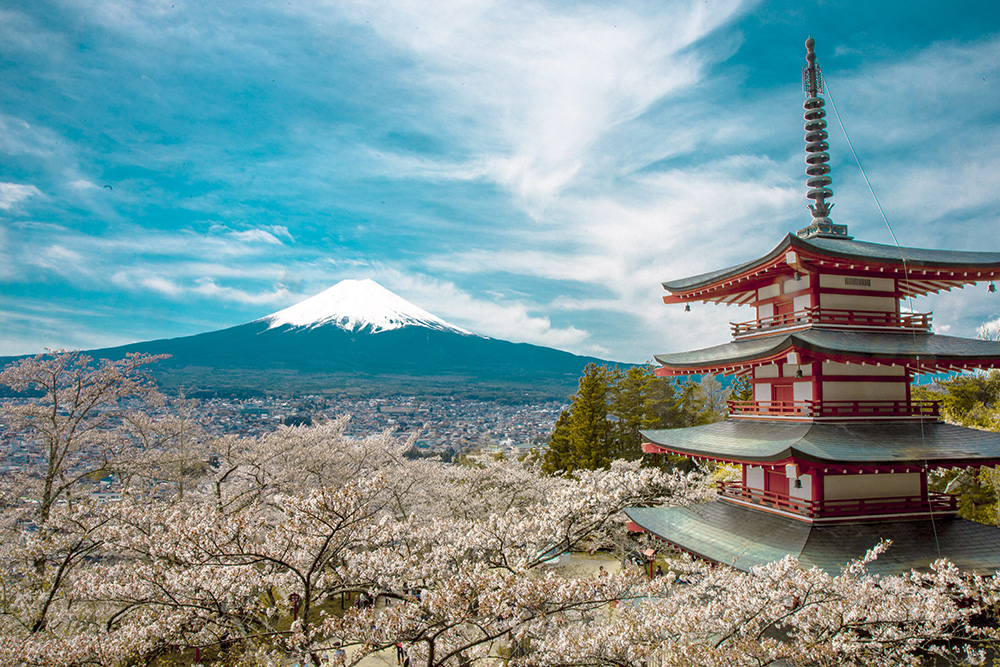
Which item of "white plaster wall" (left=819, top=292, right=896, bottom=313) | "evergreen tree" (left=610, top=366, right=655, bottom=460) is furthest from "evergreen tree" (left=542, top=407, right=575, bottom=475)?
"white plaster wall" (left=819, top=292, right=896, bottom=313)

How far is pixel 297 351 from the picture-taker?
7800 cm

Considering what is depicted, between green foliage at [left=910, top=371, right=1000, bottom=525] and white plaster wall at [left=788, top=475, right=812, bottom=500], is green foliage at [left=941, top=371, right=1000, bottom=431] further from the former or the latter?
white plaster wall at [left=788, top=475, right=812, bottom=500]

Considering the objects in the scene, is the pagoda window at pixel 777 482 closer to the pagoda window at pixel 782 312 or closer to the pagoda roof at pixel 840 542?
the pagoda roof at pixel 840 542

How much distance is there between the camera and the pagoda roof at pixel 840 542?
24.8ft

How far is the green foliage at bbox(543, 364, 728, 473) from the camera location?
24.4m

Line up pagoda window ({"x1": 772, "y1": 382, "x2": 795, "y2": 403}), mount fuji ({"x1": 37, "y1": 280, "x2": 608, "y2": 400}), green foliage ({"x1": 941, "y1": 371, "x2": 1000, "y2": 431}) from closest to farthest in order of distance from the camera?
pagoda window ({"x1": 772, "y1": 382, "x2": 795, "y2": 403}), green foliage ({"x1": 941, "y1": 371, "x2": 1000, "y2": 431}), mount fuji ({"x1": 37, "y1": 280, "x2": 608, "y2": 400})

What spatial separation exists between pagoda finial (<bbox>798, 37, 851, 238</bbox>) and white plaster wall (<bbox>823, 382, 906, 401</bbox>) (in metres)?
3.23

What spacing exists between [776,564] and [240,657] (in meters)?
8.76

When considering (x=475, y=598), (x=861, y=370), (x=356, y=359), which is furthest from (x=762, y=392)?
(x=356, y=359)

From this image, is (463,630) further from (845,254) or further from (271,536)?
(845,254)

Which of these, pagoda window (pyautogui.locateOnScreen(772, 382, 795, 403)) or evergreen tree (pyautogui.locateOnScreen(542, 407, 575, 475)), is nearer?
pagoda window (pyautogui.locateOnScreen(772, 382, 795, 403))

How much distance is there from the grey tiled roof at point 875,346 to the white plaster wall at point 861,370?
0.55 m

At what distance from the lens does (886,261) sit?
8.83m

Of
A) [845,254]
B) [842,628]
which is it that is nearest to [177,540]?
[842,628]
